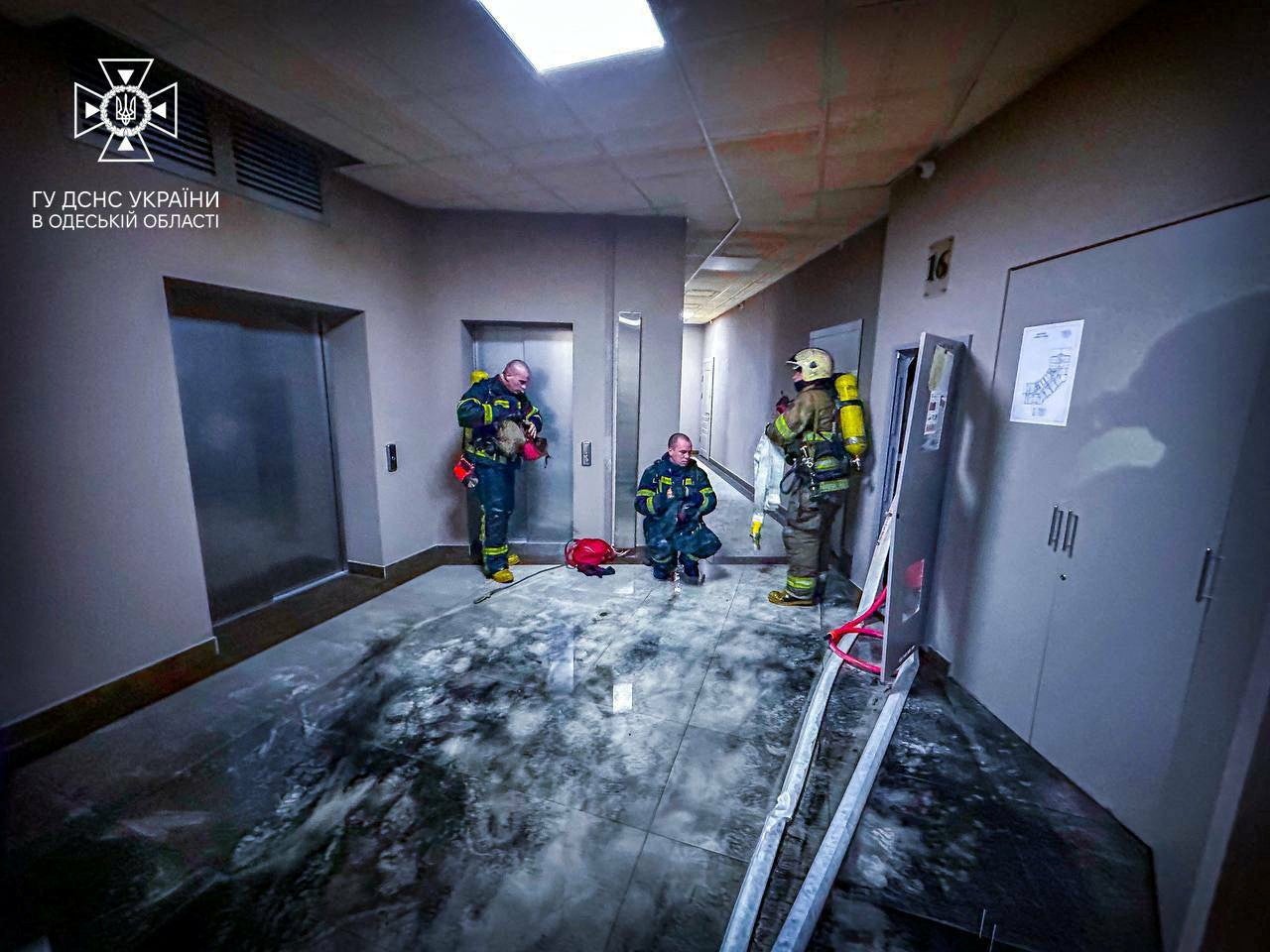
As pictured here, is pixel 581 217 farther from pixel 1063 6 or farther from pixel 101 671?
pixel 101 671

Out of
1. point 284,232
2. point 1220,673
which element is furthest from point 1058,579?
point 284,232

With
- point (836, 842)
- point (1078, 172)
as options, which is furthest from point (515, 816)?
point (1078, 172)


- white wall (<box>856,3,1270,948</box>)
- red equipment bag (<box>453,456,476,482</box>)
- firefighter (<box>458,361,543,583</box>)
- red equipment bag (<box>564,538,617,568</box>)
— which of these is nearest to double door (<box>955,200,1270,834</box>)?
white wall (<box>856,3,1270,948</box>)

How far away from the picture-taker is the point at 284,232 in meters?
3.20

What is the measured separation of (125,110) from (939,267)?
4373 mm

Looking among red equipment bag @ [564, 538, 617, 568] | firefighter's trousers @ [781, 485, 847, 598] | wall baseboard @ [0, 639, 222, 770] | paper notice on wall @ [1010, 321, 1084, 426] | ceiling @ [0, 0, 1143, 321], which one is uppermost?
ceiling @ [0, 0, 1143, 321]

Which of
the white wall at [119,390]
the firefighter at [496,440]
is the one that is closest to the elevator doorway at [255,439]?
the white wall at [119,390]

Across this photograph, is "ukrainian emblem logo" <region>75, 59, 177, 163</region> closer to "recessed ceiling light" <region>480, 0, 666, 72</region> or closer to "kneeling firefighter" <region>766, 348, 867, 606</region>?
Answer: "recessed ceiling light" <region>480, 0, 666, 72</region>

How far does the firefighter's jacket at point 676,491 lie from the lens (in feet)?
14.0

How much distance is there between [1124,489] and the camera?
198 centimetres

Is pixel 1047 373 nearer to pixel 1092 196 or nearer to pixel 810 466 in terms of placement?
pixel 1092 196

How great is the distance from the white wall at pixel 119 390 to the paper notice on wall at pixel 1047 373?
4215mm

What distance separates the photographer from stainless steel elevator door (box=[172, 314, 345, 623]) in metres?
3.13

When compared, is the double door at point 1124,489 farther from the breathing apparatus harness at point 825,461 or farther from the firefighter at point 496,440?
the firefighter at point 496,440
